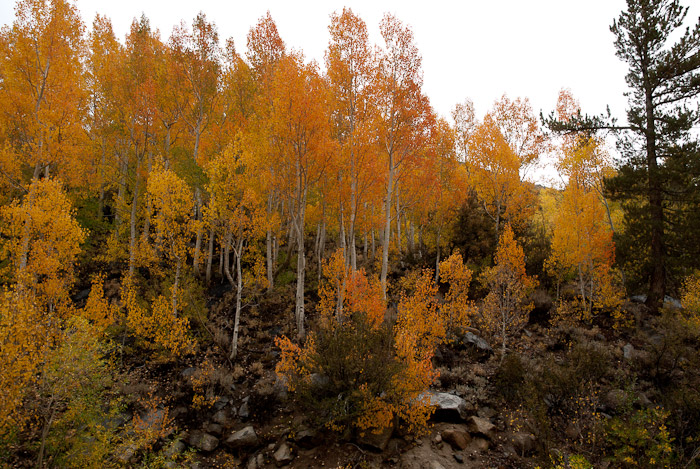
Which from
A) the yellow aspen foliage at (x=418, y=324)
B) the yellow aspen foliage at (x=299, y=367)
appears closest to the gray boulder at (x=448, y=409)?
the yellow aspen foliage at (x=418, y=324)

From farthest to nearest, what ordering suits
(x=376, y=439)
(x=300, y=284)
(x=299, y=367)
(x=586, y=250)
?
1. (x=586, y=250)
2. (x=300, y=284)
3. (x=299, y=367)
4. (x=376, y=439)

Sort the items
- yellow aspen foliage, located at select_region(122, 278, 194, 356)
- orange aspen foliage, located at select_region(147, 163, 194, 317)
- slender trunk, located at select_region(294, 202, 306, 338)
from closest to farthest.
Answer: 1. yellow aspen foliage, located at select_region(122, 278, 194, 356)
2. orange aspen foliage, located at select_region(147, 163, 194, 317)
3. slender trunk, located at select_region(294, 202, 306, 338)

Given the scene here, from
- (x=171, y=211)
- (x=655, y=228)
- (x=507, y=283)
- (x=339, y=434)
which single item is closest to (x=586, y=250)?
(x=655, y=228)

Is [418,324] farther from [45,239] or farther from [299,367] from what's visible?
[45,239]

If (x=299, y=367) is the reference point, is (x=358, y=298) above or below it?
above

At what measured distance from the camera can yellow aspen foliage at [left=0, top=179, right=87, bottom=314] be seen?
A: 1109 cm

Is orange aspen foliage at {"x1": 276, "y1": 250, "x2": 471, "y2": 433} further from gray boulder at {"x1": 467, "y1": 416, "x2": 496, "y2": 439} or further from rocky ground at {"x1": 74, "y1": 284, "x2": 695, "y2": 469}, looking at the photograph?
gray boulder at {"x1": 467, "y1": 416, "x2": 496, "y2": 439}

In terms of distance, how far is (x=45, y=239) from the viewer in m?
12.3

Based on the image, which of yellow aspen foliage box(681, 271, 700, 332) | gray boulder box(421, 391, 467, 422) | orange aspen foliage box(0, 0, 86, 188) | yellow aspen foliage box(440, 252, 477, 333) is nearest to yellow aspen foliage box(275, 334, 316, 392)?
gray boulder box(421, 391, 467, 422)

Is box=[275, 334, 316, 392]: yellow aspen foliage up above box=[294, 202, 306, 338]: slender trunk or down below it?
below

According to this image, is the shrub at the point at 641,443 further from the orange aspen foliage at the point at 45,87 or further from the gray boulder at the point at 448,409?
the orange aspen foliage at the point at 45,87

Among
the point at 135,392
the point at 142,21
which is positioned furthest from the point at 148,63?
the point at 135,392

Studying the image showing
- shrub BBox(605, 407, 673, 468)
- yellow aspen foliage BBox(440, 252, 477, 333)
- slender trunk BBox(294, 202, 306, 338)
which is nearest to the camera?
shrub BBox(605, 407, 673, 468)

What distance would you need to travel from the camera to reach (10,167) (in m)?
13.8
